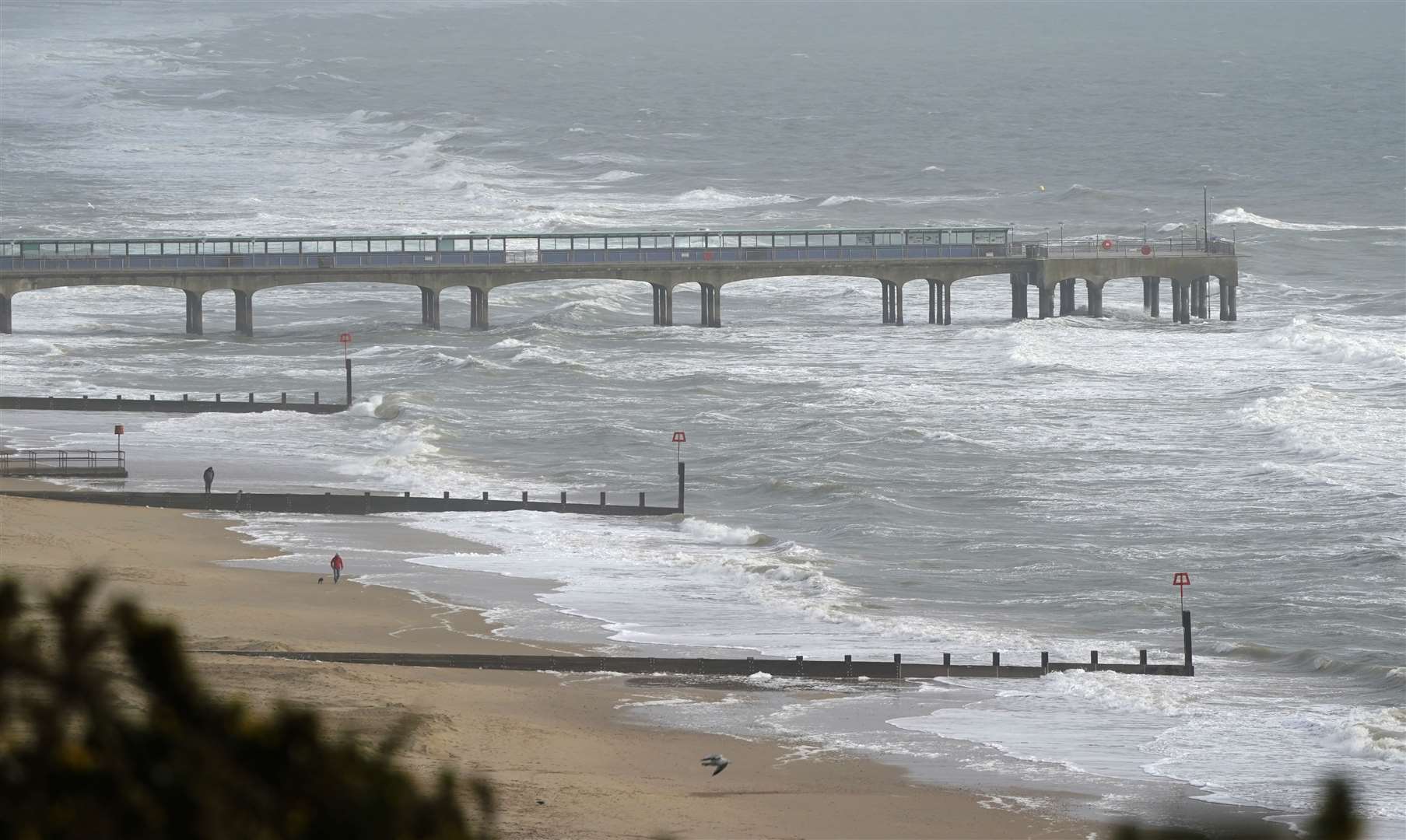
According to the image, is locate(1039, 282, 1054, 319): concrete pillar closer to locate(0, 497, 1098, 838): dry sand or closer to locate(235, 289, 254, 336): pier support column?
locate(235, 289, 254, 336): pier support column

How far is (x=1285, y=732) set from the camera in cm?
2566

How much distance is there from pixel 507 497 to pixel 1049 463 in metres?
12.1

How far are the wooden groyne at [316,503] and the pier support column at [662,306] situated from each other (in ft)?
121

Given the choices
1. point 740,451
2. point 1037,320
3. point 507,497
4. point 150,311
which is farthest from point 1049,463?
point 150,311

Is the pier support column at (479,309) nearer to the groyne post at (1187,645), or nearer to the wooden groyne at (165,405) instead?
the wooden groyne at (165,405)

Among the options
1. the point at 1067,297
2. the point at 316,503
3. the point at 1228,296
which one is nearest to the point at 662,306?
the point at 1067,297

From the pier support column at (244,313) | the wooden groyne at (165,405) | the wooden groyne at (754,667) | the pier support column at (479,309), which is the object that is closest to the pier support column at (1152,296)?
the pier support column at (479,309)

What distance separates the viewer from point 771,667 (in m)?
28.0

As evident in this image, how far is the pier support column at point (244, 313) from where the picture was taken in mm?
74250

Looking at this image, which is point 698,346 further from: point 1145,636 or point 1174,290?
point 1145,636

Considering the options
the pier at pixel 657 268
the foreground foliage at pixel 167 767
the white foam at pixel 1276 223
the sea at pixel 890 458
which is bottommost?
the sea at pixel 890 458

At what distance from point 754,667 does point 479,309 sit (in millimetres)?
50395

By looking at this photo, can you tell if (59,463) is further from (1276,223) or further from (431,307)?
(1276,223)

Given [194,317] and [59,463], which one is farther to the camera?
[194,317]
